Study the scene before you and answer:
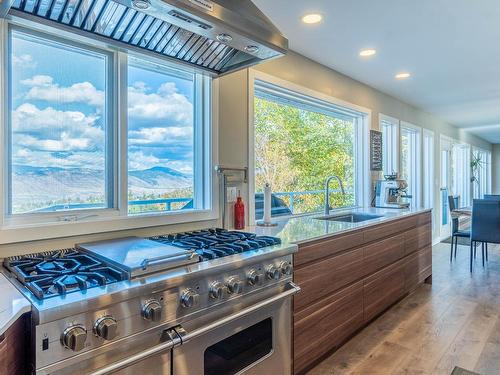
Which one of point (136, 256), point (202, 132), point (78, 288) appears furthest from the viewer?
point (202, 132)

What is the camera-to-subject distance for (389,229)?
2900mm

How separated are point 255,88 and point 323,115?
1297 mm

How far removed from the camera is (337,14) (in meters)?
2.28

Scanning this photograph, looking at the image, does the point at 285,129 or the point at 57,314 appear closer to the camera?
the point at 57,314

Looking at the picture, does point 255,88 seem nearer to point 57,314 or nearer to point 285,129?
point 285,129

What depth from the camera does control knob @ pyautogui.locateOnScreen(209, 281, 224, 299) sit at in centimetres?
138

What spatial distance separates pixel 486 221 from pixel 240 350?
13.7ft

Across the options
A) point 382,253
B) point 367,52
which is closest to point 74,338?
point 382,253

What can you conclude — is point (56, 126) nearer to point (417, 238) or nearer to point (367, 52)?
point (367, 52)

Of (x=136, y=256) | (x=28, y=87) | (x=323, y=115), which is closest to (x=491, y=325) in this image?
(x=323, y=115)

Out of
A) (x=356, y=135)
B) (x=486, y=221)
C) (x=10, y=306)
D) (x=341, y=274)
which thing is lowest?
(x=341, y=274)

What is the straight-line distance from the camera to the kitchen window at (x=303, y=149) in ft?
10.4

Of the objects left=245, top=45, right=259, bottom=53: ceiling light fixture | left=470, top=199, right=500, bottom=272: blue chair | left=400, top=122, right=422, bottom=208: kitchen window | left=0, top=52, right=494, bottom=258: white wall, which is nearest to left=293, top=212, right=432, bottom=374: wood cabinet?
left=0, top=52, right=494, bottom=258: white wall

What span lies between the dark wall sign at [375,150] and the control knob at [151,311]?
354 centimetres
